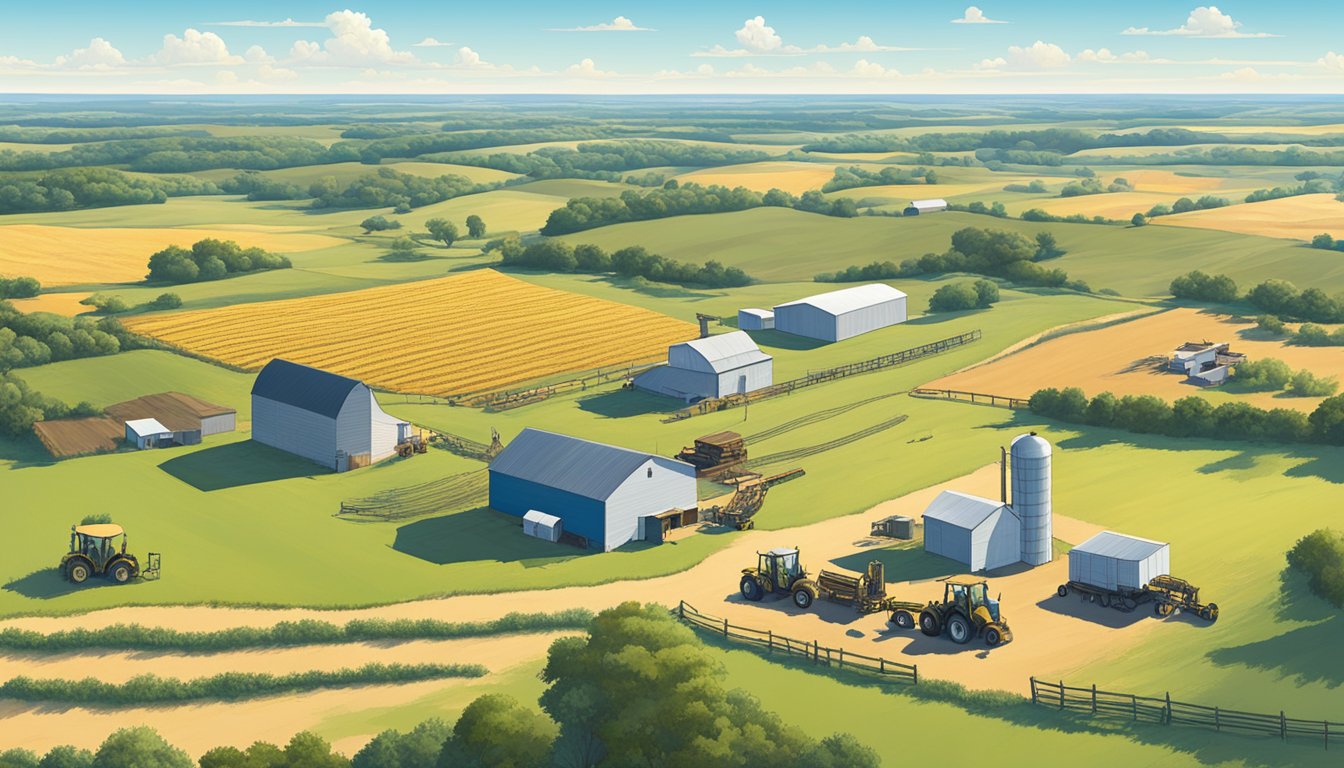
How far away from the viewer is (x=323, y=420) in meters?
83.9

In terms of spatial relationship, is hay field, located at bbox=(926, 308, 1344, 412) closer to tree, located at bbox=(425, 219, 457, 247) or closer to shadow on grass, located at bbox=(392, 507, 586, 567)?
shadow on grass, located at bbox=(392, 507, 586, 567)

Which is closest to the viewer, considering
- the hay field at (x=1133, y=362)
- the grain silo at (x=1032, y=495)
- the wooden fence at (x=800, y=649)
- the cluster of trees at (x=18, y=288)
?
the wooden fence at (x=800, y=649)

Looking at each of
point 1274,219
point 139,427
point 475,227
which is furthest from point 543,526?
point 1274,219

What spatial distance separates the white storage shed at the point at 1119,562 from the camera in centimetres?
5847

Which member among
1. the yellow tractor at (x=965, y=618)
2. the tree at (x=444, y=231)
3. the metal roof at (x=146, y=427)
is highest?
the tree at (x=444, y=231)

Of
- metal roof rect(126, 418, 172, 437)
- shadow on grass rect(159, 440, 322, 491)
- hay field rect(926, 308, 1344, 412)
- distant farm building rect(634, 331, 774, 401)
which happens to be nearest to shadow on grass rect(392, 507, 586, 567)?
shadow on grass rect(159, 440, 322, 491)

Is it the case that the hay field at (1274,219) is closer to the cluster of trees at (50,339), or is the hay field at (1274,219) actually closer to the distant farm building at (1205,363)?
the distant farm building at (1205,363)

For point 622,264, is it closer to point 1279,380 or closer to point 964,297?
point 964,297

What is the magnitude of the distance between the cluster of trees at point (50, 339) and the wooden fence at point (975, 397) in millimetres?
58129

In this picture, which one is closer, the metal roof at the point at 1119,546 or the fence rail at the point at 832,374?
the metal roof at the point at 1119,546

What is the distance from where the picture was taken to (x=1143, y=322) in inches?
4451

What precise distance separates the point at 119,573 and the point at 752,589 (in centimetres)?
2734

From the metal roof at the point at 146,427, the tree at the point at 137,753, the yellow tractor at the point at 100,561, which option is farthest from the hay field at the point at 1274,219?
the tree at the point at 137,753

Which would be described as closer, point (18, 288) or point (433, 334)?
point (433, 334)
